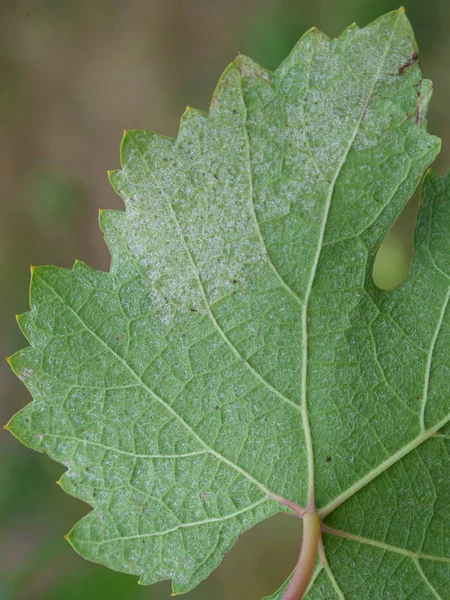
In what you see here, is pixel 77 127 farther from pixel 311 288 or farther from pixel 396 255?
pixel 311 288

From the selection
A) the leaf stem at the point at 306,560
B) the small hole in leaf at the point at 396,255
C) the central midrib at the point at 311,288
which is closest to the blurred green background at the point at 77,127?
the small hole in leaf at the point at 396,255

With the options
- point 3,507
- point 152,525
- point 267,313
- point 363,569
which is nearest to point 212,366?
point 267,313

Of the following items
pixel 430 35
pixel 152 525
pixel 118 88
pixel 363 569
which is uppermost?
pixel 118 88

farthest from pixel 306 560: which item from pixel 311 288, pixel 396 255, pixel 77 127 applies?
Result: pixel 77 127

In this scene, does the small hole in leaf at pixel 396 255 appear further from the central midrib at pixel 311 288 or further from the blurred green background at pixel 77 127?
the central midrib at pixel 311 288

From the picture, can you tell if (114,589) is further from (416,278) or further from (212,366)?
(416,278)

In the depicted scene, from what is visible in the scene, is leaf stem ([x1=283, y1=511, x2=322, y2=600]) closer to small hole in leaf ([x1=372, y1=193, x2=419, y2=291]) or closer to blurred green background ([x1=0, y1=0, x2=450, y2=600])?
small hole in leaf ([x1=372, y1=193, x2=419, y2=291])
